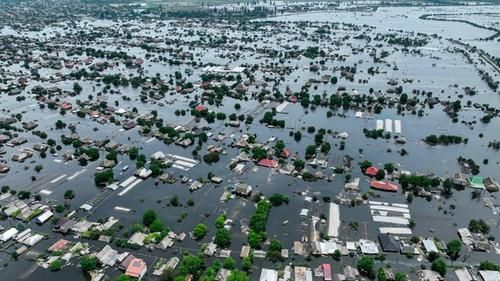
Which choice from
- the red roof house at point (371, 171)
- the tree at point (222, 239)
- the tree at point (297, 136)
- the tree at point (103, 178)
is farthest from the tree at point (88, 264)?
the tree at point (297, 136)

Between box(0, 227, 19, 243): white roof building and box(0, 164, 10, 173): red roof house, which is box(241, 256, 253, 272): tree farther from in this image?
box(0, 164, 10, 173): red roof house

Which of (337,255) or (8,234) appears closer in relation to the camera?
(337,255)

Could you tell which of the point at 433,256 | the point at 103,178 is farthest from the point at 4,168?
the point at 433,256

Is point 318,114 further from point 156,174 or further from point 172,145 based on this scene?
point 156,174

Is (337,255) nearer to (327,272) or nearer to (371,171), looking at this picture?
(327,272)

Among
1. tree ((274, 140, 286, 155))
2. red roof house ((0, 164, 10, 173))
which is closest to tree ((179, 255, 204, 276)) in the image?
tree ((274, 140, 286, 155))

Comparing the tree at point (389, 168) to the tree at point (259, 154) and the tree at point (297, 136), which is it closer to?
the tree at point (297, 136)

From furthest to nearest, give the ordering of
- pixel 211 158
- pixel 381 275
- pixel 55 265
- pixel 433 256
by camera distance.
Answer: pixel 211 158 → pixel 433 256 → pixel 55 265 → pixel 381 275
